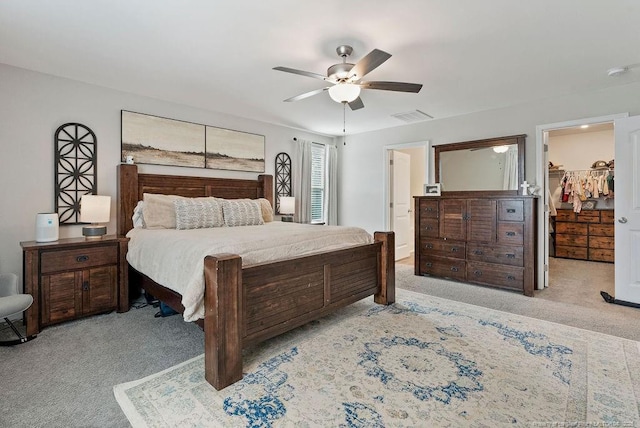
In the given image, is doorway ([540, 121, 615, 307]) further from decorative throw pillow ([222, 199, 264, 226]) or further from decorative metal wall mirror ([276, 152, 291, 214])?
decorative throw pillow ([222, 199, 264, 226])

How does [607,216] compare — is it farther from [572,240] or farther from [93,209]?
[93,209]

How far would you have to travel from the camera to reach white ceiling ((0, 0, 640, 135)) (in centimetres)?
206

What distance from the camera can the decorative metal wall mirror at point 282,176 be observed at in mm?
5289

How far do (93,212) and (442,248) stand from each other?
4341 millimetres

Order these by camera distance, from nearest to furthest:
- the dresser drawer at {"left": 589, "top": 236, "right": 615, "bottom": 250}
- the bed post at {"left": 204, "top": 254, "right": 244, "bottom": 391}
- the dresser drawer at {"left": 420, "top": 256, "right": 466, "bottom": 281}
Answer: the bed post at {"left": 204, "top": 254, "right": 244, "bottom": 391} < the dresser drawer at {"left": 420, "top": 256, "right": 466, "bottom": 281} < the dresser drawer at {"left": 589, "top": 236, "right": 615, "bottom": 250}

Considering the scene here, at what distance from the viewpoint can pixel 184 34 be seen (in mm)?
2361

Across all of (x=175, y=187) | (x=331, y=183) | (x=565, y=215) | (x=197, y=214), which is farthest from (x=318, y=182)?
(x=565, y=215)

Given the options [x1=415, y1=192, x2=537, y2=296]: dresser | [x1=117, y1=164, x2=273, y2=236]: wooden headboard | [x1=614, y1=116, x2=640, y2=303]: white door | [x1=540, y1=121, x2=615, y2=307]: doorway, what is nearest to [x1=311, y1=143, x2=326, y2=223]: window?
[x1=117, y1=164, x2=273, y2=236]: wooden headboard

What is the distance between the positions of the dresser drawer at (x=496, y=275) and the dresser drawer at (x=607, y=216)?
11.3ft

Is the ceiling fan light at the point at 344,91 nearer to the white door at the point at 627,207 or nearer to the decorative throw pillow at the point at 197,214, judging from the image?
the decorative throw pillow at the point at 197,214

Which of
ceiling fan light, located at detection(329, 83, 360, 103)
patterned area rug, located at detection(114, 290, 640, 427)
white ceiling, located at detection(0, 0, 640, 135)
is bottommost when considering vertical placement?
patterned area rug, located at detection(114, 290, 640, 427)

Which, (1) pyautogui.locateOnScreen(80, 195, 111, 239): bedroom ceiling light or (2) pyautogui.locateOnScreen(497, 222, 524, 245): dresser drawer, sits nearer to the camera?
(1) pyautogui.locateOnScreen(80, 195, 111, 239): bedroom ceiling light

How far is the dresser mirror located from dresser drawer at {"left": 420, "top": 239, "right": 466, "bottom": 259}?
87 centimetres

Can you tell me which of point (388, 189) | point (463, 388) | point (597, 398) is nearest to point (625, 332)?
point (597, 398)
